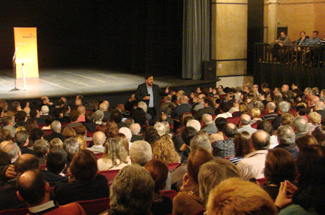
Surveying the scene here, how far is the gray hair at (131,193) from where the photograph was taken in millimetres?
1833

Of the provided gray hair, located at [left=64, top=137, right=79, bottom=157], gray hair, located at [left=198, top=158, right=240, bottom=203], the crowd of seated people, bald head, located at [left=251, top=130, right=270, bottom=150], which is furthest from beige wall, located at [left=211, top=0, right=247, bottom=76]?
gray hair, located at [left=198, top=158, right=240, bottom=203]

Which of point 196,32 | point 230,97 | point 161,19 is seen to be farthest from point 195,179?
point 161,19

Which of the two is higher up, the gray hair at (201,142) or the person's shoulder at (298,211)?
the person's shoulder at (298,211)

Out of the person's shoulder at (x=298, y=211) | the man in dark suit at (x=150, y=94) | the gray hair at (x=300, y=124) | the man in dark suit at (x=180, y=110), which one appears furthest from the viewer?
the man in dark suit at (x=150, y=94)

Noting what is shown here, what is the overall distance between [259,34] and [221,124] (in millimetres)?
9378

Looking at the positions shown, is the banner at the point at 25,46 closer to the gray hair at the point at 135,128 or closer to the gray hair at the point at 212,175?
the gray hair at the point at 135,128

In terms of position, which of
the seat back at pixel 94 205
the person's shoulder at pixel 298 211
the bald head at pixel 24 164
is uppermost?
the person's shoulder at pixel 298 211

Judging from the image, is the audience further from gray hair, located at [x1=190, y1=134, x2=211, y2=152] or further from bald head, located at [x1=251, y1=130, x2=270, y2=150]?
bald head, located at [x1=251, y1=130, x2=270, y2=150]

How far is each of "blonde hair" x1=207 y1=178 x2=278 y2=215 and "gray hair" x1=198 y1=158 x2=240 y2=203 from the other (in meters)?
0.65

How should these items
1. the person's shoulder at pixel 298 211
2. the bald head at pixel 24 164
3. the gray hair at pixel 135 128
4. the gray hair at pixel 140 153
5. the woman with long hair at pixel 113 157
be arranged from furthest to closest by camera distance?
1. the gray hair at pixel 135 128
2. the woman with long hair at pixel 113 157
3. the gray hair at pixel 140 153
4. the bald head at pixel 24 164
5. the person's shoulder at pixel 298 211

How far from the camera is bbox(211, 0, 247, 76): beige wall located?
459 inches

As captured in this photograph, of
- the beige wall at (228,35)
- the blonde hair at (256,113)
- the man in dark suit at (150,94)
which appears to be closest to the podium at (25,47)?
the man in dark suit at (150,94)

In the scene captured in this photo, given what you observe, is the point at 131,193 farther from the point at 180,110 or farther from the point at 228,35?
the point at 228,35

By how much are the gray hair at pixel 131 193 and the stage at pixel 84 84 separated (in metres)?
7.46
